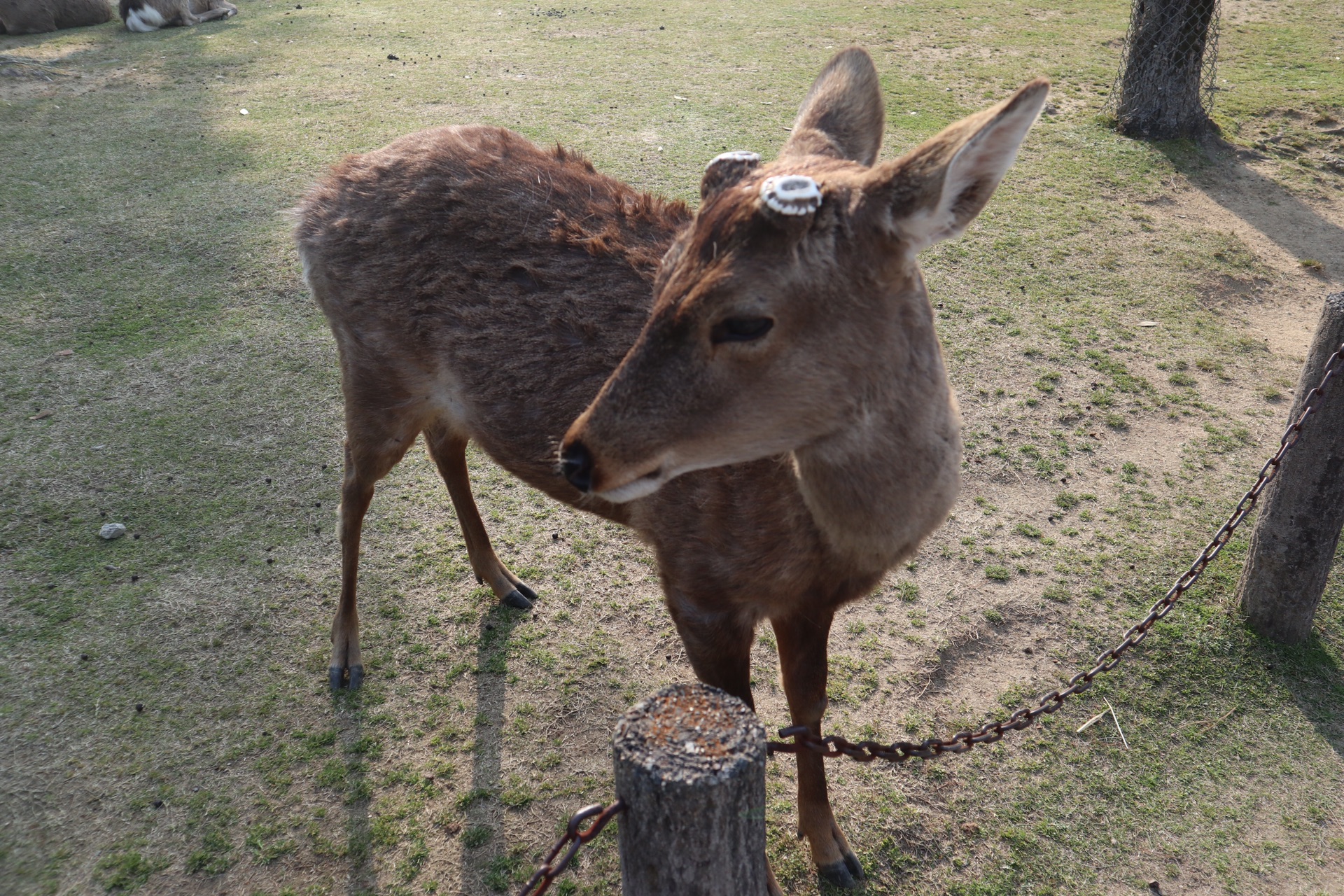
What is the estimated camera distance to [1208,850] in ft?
9.84

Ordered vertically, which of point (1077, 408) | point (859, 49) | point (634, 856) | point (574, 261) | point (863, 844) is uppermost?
point (859, 49)

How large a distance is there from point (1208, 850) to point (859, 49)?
112 inches

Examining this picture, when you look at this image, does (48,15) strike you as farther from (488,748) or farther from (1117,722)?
(1117,722)

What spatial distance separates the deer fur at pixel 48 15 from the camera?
11.6 m

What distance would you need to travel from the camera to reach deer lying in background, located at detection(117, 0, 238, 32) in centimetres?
1182

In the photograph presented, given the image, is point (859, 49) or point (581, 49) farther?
point (581, 49)

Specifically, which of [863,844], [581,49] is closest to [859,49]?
[863,844]

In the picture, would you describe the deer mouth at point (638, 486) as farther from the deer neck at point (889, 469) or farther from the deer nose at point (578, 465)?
the deer neck at point (889, 469)

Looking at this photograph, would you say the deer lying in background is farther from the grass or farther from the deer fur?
the grass

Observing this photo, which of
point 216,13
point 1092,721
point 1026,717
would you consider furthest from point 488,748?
point 216,13

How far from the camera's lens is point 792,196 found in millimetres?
2018

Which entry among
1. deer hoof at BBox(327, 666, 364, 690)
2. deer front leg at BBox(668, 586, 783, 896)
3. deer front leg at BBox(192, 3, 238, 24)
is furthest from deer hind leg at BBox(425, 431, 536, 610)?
deer front leg at BBox(192, 3, 238, 24)

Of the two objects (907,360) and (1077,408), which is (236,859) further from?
(1077,408)

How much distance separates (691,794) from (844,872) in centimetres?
168
